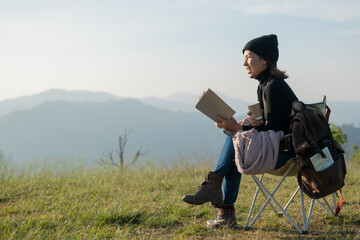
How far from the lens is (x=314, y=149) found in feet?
8.95

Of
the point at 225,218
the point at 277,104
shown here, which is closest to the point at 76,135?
the point at 225,218

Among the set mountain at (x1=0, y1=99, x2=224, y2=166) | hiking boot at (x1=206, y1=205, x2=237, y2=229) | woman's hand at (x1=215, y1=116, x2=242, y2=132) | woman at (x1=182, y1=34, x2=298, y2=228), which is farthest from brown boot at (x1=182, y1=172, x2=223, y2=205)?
mountain at (x1=0, y1=99, x2=224, y2=166)

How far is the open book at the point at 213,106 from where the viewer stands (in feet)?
9.61

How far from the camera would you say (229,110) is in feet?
9.89

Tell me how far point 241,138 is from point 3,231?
6.65 ft

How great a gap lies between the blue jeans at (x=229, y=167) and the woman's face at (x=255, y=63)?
0.56m

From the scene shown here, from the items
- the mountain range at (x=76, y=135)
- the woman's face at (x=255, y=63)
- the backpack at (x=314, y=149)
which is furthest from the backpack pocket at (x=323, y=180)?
the mountain range at (x=76, y=135)

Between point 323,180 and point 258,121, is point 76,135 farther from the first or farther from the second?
point 323,180

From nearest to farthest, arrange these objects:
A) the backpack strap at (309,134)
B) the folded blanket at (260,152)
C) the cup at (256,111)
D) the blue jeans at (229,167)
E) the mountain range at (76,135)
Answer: the backpack strap at (309,134) → the folded blanket at (260,152) → the blue jeans at (229,167) → the cup at (256,111) → the mountain range at (76,135)

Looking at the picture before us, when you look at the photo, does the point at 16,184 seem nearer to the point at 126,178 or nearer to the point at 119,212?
the point at 126,178

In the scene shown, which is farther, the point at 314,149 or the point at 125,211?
the point at 125,211

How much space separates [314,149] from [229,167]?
71 centimetres

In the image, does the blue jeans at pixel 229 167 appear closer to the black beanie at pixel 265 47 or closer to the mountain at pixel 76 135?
the black beanie at pixel 265 47

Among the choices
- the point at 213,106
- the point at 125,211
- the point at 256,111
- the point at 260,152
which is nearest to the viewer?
the point at 260,152
